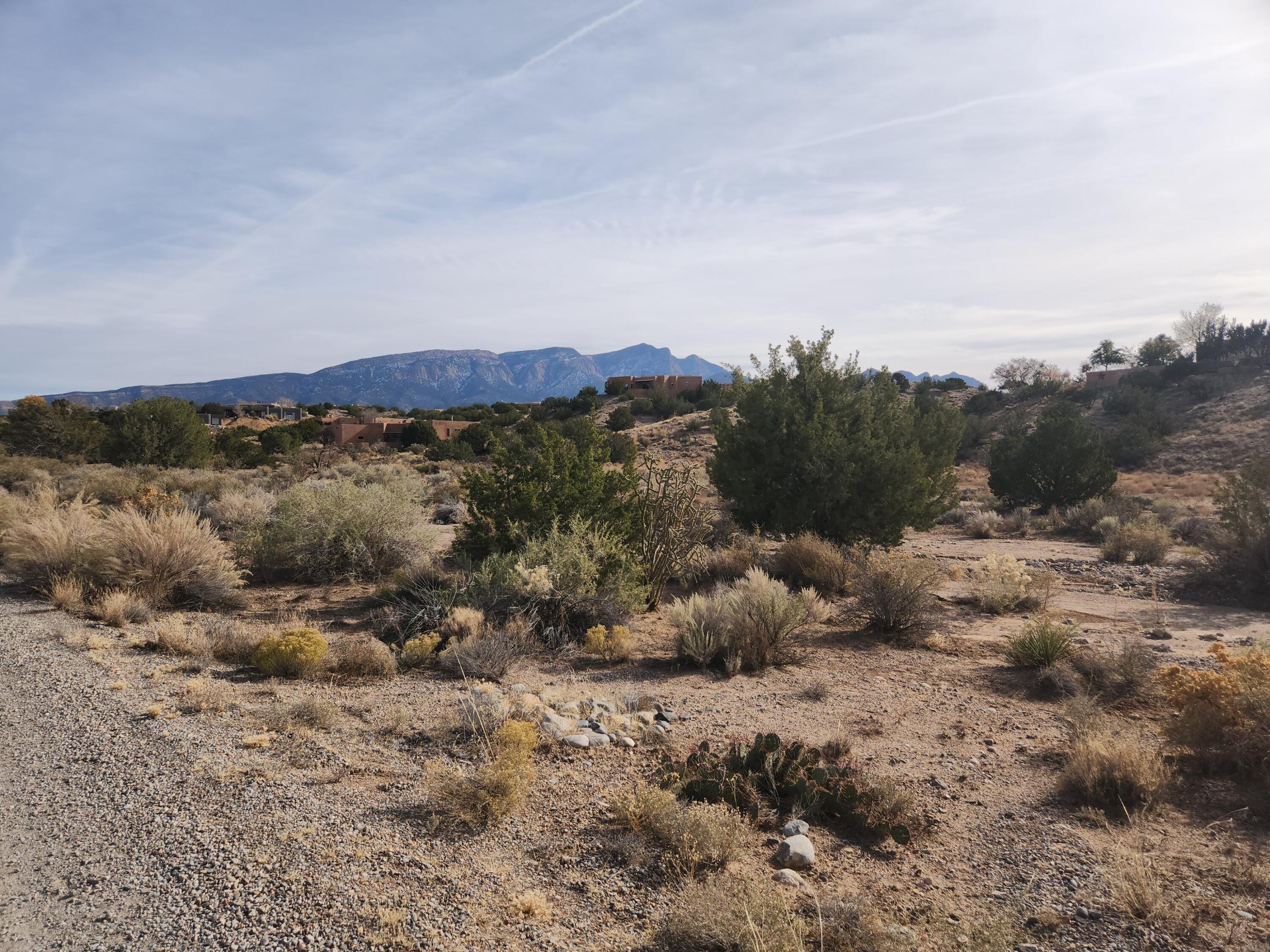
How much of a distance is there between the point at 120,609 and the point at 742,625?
699cm

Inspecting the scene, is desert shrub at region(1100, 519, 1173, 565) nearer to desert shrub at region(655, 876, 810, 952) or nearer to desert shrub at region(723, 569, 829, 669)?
desert shrub at region(723, 569, 829, 669)

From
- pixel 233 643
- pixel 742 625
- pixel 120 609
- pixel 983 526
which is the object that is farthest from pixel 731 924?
pixel 983 526

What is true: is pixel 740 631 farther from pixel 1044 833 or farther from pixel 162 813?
pixel 162 813

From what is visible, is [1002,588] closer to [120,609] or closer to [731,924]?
[731,924]

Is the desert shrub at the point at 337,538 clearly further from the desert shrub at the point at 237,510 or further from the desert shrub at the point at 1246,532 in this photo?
the desert shrub at the point at 1246,532

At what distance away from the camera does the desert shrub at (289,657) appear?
6371 millimetres

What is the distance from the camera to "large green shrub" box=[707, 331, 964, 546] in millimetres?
12031

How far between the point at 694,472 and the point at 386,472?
8.50 m

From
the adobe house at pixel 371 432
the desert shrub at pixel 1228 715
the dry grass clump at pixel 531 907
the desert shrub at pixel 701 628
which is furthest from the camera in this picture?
the adobe house at pixel 371 432

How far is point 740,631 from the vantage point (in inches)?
294

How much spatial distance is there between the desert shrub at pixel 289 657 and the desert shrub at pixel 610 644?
2.75 meters

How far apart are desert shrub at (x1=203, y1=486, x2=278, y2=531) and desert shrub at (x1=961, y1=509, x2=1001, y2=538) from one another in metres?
18.0

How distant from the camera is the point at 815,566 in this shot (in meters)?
11.0

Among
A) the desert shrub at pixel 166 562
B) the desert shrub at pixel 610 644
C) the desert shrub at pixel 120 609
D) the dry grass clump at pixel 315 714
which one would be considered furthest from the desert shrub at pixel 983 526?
the desert shrub at pixel 120 609
